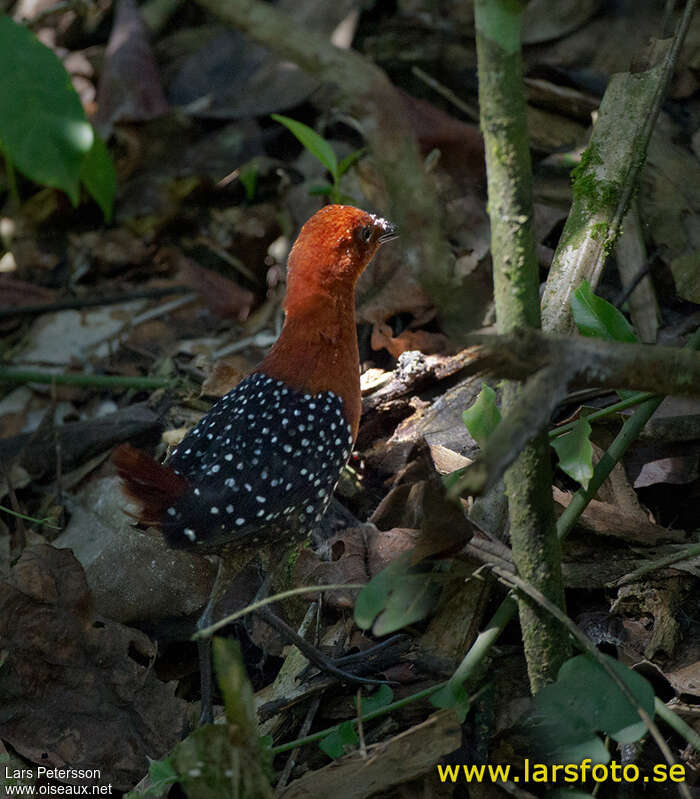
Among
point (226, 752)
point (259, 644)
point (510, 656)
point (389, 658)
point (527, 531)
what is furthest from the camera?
point (259, 644)

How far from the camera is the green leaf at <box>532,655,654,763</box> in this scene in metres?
1.96

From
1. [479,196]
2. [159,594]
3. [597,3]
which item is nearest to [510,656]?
[159,594]

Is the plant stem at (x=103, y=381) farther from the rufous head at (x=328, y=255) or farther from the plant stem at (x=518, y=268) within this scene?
the plant stem at (x=518, y=268)

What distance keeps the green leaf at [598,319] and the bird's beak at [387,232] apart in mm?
1214

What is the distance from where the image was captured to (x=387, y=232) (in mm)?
3453

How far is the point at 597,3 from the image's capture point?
4.66 m

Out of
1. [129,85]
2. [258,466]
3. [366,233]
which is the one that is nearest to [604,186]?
[366,233]

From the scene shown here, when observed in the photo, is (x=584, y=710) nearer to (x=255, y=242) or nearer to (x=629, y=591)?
(x=629, y=591)

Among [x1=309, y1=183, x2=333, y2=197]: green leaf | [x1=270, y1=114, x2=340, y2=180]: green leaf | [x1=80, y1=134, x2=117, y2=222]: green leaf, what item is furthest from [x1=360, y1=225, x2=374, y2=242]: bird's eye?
[x1=80, y1=134, x2=117, y2=222]: green leaf

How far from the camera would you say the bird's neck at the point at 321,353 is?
3115 millimetres

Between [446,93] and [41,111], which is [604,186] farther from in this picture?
[41,111]

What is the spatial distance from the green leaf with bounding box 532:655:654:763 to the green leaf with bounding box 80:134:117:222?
3904 millimetres

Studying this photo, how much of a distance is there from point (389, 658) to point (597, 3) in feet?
12.0

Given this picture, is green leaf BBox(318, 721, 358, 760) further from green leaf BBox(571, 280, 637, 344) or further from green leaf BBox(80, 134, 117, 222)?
green leaf BBox(80, 134, 117, 222)
